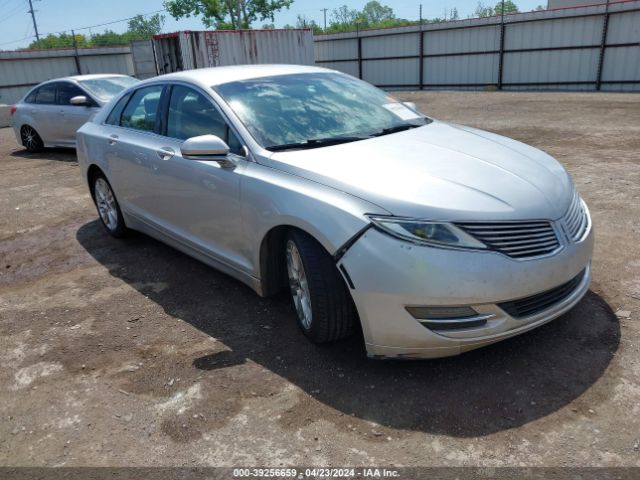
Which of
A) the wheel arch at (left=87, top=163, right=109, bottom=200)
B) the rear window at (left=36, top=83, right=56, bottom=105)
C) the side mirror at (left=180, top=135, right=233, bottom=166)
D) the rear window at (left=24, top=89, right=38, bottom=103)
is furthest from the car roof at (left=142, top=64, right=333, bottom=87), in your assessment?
the rear window at (left=24, top=89, right=38, bottom=103)

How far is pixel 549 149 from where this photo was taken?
28.2 feet

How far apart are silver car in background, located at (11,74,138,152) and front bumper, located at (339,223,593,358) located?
850 cm

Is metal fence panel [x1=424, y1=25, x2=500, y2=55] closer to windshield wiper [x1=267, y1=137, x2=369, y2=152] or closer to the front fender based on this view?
windshield wiper [x1=267, y1=137, x2=369, y2=152]

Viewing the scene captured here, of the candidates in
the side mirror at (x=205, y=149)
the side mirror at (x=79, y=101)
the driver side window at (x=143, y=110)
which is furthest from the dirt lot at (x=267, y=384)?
the side mirror at (x=79, y=101)

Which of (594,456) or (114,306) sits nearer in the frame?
(594,456)

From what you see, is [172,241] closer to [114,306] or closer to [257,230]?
[114,306]

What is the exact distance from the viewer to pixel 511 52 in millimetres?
19594

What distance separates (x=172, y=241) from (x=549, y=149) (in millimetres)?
6580

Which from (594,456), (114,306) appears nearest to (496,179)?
(594,456)

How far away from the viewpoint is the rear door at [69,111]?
1007cm

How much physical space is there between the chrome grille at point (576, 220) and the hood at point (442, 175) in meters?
0.06

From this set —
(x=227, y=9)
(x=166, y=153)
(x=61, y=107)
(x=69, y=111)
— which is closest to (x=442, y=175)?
(x=166, y=153)

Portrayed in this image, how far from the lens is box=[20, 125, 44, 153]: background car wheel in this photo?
37.7ft

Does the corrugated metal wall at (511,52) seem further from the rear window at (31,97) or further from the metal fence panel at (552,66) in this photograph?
the rear window at (31,97)
